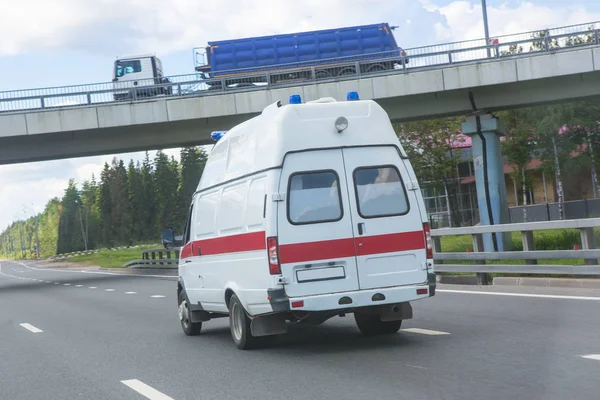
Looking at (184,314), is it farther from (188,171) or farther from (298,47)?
(188,171)

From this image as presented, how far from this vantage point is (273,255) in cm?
944

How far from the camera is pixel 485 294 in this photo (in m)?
15.2

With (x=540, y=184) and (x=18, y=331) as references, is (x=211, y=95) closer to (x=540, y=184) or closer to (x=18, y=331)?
(x=18, y=331)

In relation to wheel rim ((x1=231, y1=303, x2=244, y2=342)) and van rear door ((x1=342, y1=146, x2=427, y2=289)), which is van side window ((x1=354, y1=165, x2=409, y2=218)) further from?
wheel rim ((x1=231, y1=303, x2=244, y2=342))

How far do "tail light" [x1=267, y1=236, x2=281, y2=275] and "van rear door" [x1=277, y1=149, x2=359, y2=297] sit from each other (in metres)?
0.04

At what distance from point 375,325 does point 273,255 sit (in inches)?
77.9

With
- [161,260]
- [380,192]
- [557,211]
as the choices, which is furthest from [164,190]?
[380,192]

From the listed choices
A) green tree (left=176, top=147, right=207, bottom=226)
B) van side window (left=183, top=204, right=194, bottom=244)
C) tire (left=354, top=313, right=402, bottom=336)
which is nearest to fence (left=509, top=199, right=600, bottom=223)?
van side window (left=183, top=204, right=194, bottom=244)

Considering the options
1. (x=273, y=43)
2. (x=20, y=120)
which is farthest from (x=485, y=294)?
(x=273, y=43)

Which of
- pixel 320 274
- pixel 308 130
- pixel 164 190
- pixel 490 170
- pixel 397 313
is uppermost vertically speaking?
pixel 164 190

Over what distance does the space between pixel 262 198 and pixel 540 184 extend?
210 ft

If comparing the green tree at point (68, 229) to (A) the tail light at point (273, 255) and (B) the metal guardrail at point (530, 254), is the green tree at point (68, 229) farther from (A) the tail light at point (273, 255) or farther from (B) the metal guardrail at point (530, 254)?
(A) the tail light at point (273, 255)

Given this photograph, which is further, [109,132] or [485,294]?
[109,132]

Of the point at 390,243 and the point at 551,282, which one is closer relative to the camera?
the point at 390,243
